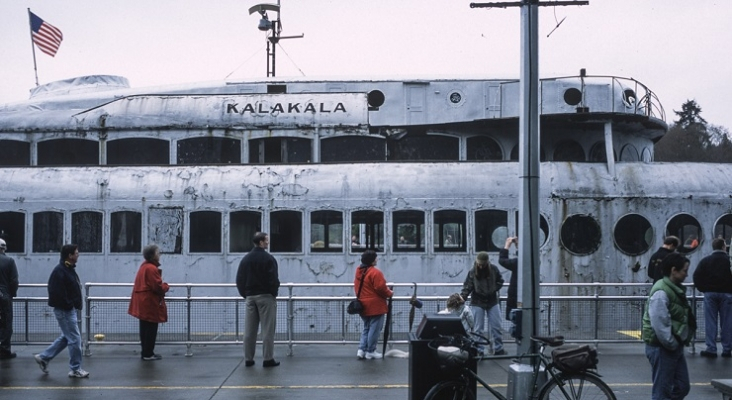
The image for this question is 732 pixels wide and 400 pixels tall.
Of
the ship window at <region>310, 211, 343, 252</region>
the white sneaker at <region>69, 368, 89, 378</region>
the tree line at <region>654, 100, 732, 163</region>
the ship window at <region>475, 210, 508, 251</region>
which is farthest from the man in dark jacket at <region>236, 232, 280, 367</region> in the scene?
the tree line at <region>654, 100, 732, 163</region>

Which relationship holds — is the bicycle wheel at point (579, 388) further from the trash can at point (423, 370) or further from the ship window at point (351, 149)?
the ship window at point (351, 149)

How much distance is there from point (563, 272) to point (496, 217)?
1.55 metres

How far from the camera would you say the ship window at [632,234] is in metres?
15.9

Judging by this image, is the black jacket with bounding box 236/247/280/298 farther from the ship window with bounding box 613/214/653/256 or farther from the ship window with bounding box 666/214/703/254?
the ship window with bounding box 666/214/703/254

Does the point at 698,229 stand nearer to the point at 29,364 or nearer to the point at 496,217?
the point at 496,217

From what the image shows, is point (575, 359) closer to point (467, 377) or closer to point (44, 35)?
point (467, 377)

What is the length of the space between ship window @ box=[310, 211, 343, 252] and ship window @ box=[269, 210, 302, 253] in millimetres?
289

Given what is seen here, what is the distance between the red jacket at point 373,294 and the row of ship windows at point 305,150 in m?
5.79

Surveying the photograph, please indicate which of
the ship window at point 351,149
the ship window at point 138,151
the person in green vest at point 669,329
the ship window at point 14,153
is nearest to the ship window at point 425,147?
the ship window at point 351,149

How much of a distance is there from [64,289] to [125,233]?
6.26 metres

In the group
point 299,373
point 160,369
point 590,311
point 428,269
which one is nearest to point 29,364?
point 160,369

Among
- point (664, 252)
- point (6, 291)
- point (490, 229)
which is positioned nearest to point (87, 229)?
point (6, 291)

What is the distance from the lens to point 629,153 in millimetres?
17938

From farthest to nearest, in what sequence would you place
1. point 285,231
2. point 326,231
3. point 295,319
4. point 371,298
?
point 285,231 → point 326,231 → point 295,319 → point 371,298
